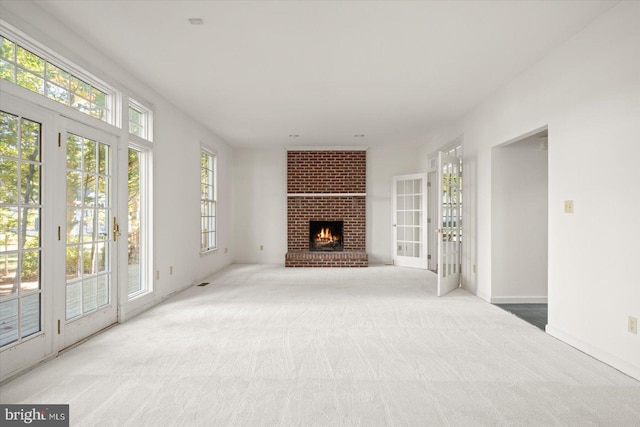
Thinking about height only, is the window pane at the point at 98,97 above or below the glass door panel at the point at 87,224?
above

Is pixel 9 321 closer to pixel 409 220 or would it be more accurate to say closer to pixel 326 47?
pixel 326 47

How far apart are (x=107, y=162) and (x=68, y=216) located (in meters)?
0.79

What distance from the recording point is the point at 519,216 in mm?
4766

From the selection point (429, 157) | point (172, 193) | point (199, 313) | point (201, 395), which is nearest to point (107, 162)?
point (172, 193)

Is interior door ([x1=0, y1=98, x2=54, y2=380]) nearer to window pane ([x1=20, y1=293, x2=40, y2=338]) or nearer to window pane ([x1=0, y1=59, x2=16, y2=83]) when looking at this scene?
window pane ([x1=20, y1=293, x2=40, y2=338])

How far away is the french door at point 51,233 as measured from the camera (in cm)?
263

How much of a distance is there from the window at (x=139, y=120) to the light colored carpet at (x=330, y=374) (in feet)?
Answer: 6.92

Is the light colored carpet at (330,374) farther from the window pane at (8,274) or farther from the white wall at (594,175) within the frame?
the window pane at (8,274)

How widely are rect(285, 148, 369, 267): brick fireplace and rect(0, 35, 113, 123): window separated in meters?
4.96

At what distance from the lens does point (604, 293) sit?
292cm

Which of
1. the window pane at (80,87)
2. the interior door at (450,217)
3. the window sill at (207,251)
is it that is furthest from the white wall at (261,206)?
the window pane at (80,87)

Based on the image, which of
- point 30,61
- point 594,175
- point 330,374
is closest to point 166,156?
point 30,61

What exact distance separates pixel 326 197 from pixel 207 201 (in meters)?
2.68

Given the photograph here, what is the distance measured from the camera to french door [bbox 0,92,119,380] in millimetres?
2631
